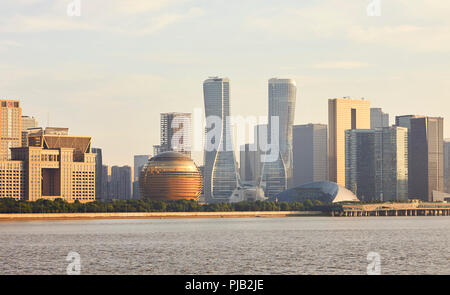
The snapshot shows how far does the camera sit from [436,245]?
110250 mm

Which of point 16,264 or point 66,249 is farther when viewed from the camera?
point 66,249

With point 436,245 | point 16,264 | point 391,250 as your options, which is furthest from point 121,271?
point 436,245

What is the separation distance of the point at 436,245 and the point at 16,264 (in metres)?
60.4
